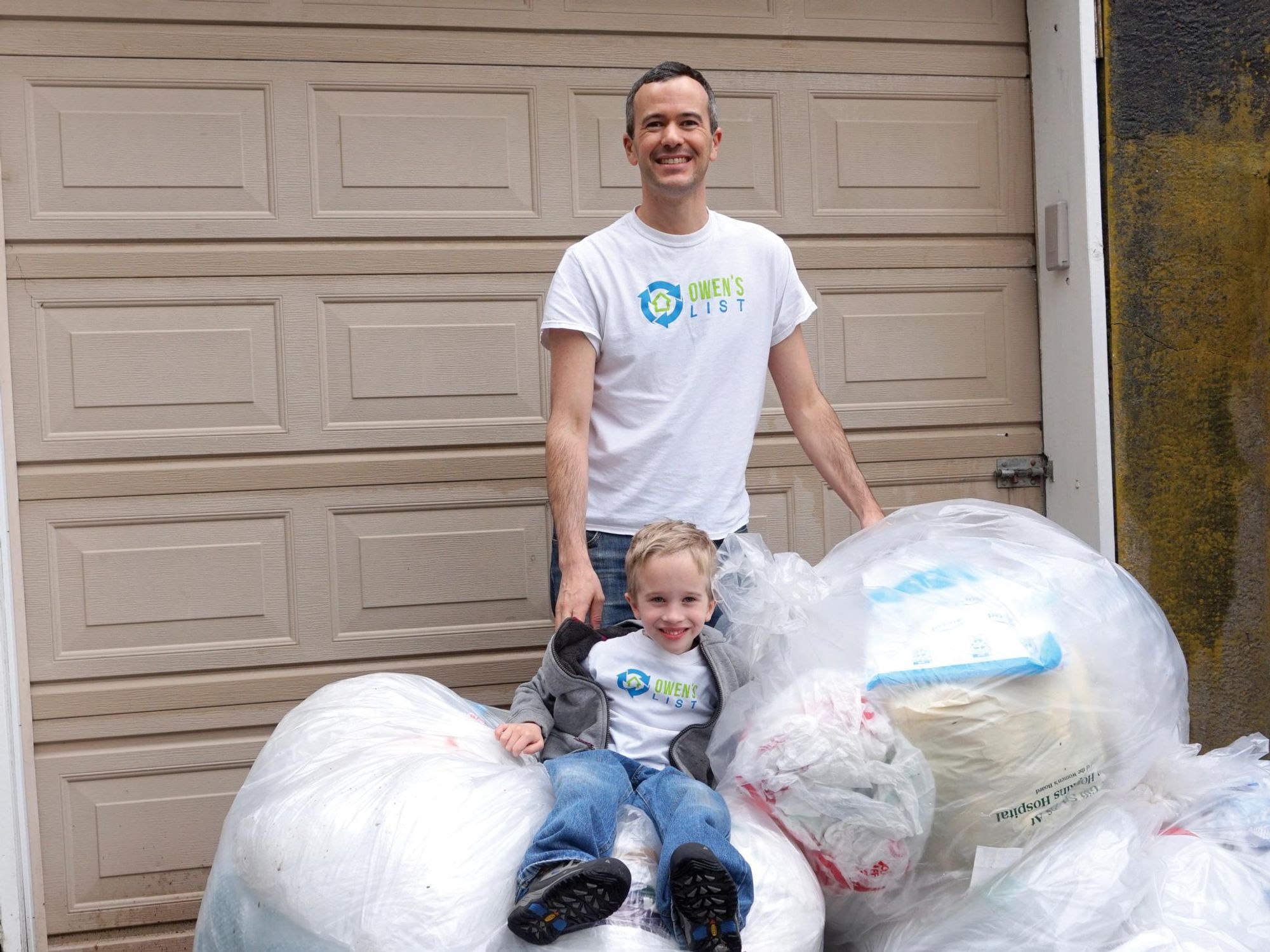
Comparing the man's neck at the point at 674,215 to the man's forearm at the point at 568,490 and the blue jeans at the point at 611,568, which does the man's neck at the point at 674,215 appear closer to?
the man's forearm at the point at 568,490

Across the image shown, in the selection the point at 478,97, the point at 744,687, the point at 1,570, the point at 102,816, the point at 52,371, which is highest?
the point at 478,97

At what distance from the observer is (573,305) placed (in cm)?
257

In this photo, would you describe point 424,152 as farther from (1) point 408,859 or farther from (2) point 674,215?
(1) point 408,859

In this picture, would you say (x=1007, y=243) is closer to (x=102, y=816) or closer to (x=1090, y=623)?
(x=1090, y=623)

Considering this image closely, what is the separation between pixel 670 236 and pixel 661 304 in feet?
0.53

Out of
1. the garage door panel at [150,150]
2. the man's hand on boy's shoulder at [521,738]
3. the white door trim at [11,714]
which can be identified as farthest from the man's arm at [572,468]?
the white door trim at [11,714]

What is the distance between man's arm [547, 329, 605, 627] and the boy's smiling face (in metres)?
0.15

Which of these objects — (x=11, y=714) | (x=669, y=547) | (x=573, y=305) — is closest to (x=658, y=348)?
(x=573, y=305)

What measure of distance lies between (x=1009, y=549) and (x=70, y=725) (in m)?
2.36

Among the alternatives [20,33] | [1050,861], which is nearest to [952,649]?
[1050,861]

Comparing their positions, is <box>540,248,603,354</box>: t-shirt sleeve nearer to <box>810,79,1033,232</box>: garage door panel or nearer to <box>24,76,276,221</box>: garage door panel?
<box>24,76,276,221</box>: garage door panel

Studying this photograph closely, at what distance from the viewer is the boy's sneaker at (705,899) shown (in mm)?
A: 1789

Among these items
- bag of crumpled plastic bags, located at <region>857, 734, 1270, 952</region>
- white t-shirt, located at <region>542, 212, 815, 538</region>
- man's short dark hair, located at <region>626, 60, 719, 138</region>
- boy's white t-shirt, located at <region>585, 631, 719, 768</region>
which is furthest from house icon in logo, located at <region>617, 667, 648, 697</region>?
man's short dark hair, located at <region>626, 60, 719, 138</region>

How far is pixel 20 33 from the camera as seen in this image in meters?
2.95
